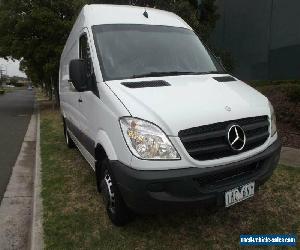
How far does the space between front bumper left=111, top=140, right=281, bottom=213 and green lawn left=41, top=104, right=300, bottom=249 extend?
59 cm

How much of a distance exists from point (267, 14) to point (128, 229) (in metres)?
13.6

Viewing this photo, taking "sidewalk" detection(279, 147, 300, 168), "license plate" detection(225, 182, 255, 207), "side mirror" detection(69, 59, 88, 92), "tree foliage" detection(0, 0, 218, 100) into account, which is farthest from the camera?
"tree foliage" detection(0, 0, 218, 100)

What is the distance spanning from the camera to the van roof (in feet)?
16.3

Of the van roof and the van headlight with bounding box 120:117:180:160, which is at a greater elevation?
the van roof

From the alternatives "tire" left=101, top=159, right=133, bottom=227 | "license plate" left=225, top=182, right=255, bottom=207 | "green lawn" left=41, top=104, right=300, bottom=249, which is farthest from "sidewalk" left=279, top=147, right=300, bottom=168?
"tire" left=101, top=159, right=133, bottom=227

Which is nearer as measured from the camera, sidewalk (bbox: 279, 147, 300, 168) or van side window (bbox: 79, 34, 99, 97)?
van side window (bbox: 79, 34, 99, 97)

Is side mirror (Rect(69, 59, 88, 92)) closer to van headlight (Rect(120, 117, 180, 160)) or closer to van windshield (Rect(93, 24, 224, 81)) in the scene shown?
van windshield (Rect(93, 24, 224, 81))

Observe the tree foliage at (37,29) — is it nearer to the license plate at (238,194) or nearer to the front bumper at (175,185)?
the front bumper at (175,185)

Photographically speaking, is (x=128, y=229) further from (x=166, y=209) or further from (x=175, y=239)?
(x=166, y=209)

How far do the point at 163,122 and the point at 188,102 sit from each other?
43cm

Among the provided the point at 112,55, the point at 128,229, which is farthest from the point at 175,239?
the point at 112,55

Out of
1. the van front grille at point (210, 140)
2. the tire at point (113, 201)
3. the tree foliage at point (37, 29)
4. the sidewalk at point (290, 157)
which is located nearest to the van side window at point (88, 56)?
the tire at point (113, 201)

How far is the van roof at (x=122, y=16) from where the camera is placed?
16.3 feet

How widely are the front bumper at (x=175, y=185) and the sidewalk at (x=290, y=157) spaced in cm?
312
